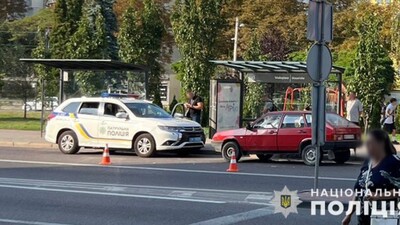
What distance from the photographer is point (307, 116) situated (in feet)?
62.1

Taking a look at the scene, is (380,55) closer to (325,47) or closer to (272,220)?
(325,47)

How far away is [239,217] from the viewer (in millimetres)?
10727

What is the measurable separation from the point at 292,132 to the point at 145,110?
480 centimetres

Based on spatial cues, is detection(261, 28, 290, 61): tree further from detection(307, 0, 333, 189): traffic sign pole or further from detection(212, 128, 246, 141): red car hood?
detection(307, 0, 333, 189): traffic sign pole

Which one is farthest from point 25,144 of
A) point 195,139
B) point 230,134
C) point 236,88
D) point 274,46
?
point 274,46

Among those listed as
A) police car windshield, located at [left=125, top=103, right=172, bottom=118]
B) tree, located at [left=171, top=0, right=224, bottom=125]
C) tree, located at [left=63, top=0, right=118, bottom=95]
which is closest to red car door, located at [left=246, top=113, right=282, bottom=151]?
police car windshield, located at [left=125, top=103, right=172, bottom=118]

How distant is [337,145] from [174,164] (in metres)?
4.09

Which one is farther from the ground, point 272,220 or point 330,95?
point 330,95

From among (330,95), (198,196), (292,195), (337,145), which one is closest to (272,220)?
(292,195)

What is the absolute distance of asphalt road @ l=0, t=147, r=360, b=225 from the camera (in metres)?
10.8

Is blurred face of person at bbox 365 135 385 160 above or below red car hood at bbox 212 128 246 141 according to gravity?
above

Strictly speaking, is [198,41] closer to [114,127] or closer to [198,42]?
[198,42]

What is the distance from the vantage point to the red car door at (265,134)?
1908 cm

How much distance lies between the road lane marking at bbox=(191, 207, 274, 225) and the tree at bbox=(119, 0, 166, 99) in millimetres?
24585
